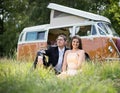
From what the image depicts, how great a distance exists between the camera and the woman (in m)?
8.57

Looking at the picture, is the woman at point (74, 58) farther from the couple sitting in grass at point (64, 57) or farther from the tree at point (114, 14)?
the tree at point (114, 14)

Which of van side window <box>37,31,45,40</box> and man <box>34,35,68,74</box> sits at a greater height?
van side window <box>37,31,45,40</box>

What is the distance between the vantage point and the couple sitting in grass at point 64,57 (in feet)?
28.2

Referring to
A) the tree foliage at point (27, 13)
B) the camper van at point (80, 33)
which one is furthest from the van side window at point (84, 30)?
the tree foliage at point (27, 13)

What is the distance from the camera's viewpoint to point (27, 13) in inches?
1204

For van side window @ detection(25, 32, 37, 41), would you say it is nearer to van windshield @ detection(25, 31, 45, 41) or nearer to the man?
van windshield @ detection(25, 31, 45, 41)

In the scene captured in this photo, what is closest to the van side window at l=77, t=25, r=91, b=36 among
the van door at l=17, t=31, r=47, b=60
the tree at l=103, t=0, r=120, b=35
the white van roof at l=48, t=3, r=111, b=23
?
the white van roof at l=48, t=3, r=111, b=23

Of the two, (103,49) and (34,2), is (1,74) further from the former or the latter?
(34,2)

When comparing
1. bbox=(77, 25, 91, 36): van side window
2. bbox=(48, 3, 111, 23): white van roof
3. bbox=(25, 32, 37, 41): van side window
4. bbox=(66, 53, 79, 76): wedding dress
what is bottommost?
bbox=(66, 53, 79, 76): wedding dress

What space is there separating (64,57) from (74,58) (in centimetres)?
32

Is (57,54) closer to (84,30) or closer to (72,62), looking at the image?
(72,62)

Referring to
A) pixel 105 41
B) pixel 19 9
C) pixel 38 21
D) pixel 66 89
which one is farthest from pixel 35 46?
pixel 19 9

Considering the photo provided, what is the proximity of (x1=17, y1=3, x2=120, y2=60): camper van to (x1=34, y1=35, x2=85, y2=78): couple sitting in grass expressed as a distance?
179 inches

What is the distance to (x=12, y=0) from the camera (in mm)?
35375
